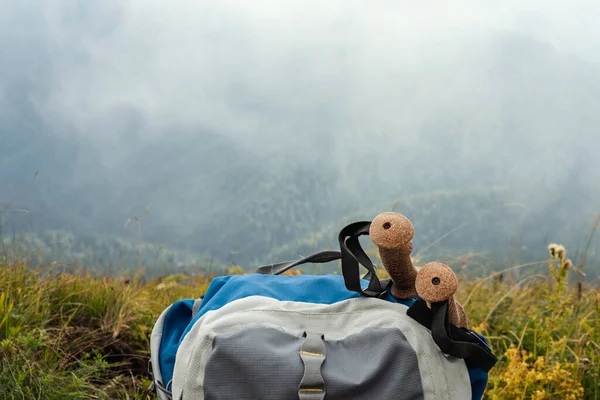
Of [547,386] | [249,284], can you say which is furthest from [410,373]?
[547,386]

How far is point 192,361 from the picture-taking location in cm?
190

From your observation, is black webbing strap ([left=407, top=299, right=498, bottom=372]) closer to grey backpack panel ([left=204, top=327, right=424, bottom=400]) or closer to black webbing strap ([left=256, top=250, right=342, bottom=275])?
grey backpack panel ([left=204, top=327, right=424, bottom=400])

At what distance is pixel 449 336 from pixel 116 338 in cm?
199

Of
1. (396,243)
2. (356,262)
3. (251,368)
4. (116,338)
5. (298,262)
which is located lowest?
(116,338)

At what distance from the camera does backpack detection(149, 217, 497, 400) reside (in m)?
1.83

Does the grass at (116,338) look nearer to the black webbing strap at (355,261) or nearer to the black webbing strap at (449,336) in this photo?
the black webbing strap at (449,336)

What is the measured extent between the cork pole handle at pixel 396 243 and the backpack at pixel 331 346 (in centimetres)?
7

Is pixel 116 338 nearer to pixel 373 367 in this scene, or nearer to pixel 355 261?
pixel 355 261

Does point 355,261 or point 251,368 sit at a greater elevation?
point 355,261

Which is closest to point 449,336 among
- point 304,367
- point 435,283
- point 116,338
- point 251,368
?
point 435,283

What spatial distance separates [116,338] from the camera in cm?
333

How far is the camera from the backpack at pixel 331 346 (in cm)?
183

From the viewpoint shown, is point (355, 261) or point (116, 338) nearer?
point (355, 261)

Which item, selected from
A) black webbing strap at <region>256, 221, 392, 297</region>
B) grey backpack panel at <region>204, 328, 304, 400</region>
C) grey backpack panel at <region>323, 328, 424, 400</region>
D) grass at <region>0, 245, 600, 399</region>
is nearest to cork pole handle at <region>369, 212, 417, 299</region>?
black webbing strap at <region>256, 221, 392, 297</region>
